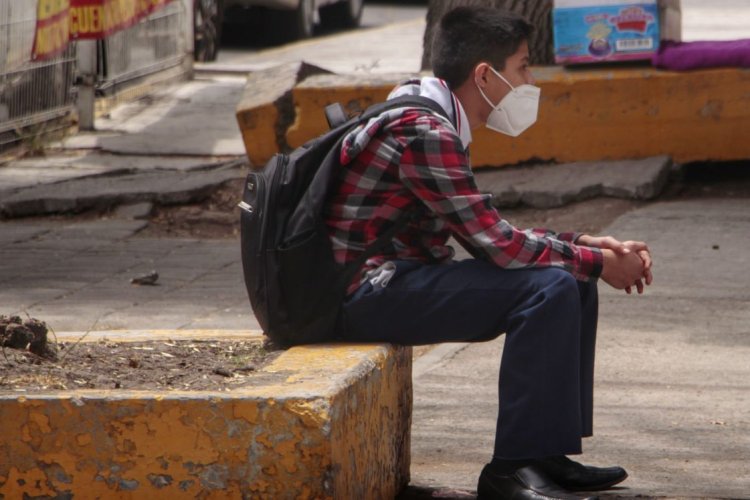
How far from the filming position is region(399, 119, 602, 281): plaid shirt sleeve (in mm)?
3432

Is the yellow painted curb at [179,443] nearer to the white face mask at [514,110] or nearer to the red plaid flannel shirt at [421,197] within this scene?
the red plaid flannel shirt at [421,197]

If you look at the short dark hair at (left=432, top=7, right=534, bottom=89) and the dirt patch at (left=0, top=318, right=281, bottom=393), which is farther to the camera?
the short dark hair at (left=432, top=7, right=534, bottom=89)

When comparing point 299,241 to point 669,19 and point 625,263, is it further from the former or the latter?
point 669,19

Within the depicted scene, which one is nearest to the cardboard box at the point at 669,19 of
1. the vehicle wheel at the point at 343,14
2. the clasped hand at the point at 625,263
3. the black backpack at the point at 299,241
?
the clasped hand at the point at 625,263

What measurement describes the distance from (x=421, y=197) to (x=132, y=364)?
809 mm

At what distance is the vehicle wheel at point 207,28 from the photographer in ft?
46.0

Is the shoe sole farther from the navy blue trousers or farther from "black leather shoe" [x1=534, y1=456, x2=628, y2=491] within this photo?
the navy blue trousers

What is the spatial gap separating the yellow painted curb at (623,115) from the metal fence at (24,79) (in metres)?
2.18

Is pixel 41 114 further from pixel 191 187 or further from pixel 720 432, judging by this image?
pixel 720 432

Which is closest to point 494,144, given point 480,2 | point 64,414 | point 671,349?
point 480,2

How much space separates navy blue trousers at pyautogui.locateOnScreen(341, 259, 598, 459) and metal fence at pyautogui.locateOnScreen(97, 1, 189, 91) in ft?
25.2

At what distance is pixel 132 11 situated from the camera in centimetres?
1112

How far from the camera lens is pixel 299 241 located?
3.47m

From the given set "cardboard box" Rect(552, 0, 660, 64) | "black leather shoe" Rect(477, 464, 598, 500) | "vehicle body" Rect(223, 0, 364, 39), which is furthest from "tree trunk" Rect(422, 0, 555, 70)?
"vehicle body" Rect(223, 0, 364, 39)
